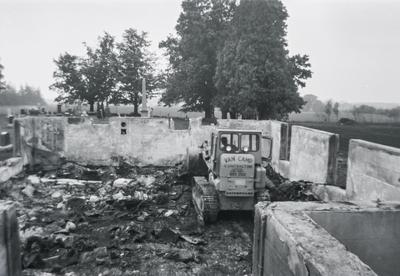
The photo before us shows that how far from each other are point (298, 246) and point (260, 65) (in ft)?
67.2

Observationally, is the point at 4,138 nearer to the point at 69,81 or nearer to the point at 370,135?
the point at 69,81

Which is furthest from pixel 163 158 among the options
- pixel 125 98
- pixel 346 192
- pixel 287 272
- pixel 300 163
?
pixel 125 98

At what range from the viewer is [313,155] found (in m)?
11.0

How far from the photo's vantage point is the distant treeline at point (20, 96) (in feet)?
257

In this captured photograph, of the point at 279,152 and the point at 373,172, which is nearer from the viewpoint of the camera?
the point at 373,172

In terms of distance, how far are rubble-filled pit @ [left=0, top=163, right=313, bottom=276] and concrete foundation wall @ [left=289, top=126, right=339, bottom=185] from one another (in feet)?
2.67

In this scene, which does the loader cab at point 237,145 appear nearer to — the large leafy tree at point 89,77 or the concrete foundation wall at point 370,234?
the concrete foundation wall at point 370,234

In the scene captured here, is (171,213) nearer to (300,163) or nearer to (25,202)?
(25,202)

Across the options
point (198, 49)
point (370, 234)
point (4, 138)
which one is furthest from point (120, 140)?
point (198, 49)

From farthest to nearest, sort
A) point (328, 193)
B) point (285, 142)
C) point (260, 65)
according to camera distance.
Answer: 1. point (260, 65)
2. point (285, 142)
3. point (328, 193)

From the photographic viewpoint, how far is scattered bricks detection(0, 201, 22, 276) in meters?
3.55

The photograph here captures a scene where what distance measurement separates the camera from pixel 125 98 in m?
35.1

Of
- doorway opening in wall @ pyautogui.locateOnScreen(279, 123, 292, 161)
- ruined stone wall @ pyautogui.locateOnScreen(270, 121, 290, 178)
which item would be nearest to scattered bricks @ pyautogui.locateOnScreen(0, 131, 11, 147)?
ruined stone wall @ pyautogui.locateOnScreen(270, 121, 290, 178)

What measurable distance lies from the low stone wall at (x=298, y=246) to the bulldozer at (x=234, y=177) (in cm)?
465
